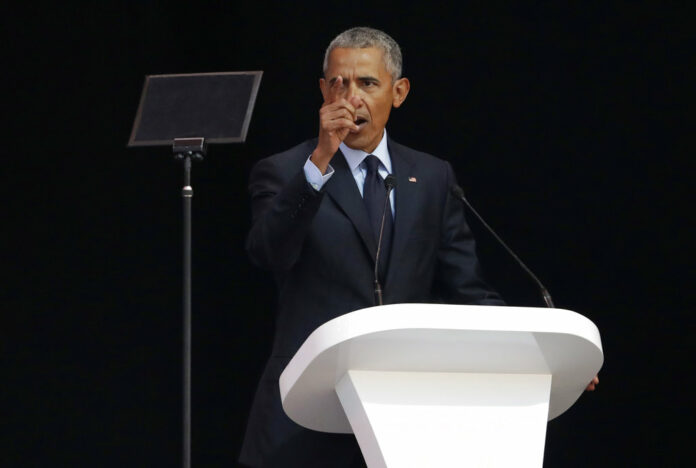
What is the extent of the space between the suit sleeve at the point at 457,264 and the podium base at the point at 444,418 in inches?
27.9

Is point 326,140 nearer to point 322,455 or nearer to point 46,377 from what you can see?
point 322,455

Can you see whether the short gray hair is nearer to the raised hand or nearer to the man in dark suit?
the man in dark suit

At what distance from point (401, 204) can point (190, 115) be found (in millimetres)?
487

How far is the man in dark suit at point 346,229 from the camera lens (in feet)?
7.97

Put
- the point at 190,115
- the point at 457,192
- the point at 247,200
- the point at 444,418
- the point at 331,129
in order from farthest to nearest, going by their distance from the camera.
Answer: the point at 247,200 < the point at 190,115 < the point at 457,192 < the point at 331,129 < the point at 444,418

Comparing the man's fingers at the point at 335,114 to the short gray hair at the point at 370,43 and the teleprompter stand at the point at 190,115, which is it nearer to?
the teleprompter stand at the point at 190,115

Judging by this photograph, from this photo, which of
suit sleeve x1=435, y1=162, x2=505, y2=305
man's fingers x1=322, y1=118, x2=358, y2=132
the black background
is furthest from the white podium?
the black background

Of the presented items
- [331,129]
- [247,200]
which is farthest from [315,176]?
[247,200]

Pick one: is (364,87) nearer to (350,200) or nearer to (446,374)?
(350,200)

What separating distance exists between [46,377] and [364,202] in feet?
4.88

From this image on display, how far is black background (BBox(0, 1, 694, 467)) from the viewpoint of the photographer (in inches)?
143

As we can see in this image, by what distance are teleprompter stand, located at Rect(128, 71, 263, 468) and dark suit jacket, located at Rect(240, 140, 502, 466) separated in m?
0.13

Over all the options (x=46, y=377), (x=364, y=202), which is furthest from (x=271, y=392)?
(x=46, y=377)

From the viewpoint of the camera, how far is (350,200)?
103 inches
